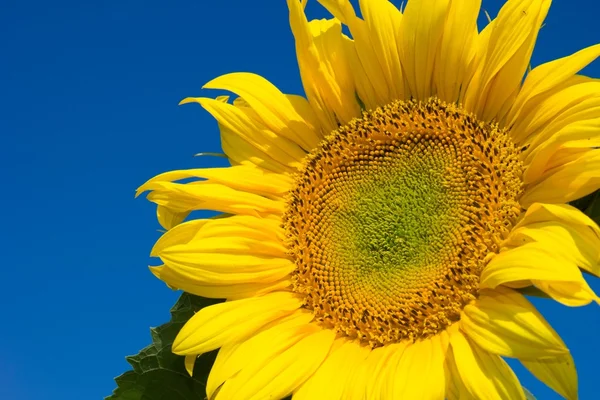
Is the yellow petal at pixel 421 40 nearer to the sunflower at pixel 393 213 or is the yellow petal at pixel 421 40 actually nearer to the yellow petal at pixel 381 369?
the sunflower at pixel 393 213

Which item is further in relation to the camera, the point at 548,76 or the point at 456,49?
the point at 456,49

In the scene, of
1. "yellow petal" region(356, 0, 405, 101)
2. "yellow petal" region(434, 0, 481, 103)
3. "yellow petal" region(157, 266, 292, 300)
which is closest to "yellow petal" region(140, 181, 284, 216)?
"yellow petal" region(157, 266, 292, 300)

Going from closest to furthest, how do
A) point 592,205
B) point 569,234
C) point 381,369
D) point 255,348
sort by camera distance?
point 569,234, point 592,205, point 381,369, point 255,348

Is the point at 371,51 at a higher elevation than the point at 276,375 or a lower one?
higher

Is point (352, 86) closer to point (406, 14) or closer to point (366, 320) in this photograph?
point (406, 14)

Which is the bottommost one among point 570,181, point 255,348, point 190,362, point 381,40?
point 570,181

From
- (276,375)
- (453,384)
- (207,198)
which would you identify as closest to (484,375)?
(453,384)

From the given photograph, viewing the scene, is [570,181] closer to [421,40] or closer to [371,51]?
[421,40]

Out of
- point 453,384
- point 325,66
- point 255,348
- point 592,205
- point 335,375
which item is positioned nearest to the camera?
point 453,384
